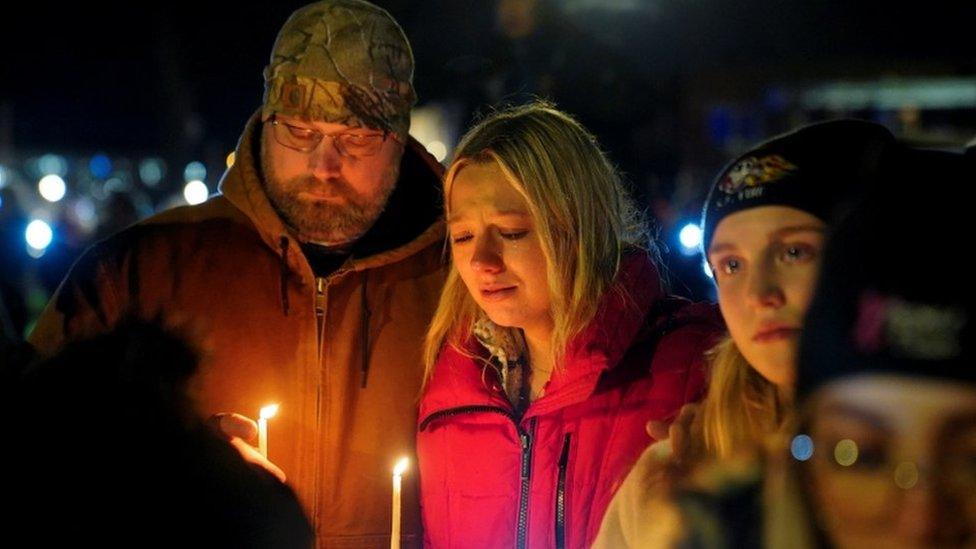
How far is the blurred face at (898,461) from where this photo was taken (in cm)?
167

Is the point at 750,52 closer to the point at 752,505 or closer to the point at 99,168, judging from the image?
the point at 752,505

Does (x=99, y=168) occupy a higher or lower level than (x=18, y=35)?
lower

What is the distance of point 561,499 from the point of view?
3236 mm

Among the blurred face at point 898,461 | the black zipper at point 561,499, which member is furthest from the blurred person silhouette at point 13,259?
the blurred face at point 898,461

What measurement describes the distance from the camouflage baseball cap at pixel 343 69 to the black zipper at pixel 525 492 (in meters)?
1.27

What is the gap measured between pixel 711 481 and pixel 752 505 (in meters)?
0.21

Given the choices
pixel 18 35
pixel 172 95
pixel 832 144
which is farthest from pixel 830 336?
pixel 18 35

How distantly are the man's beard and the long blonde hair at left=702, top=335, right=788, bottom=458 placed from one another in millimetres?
1577

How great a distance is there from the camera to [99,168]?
6128 cm

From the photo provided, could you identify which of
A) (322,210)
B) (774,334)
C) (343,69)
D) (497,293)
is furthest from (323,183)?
(774,334)

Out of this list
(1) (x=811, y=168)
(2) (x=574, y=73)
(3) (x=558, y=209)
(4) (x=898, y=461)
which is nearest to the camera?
(4) (x=898, y=461)

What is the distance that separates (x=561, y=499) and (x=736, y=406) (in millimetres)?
730

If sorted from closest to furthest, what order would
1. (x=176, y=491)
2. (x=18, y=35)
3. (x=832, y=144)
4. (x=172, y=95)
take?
(x=176, y=491) → (x=832, y=144) → (x=172, y=95) → (x=18, y=35)

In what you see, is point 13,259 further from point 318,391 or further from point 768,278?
point 768,278
